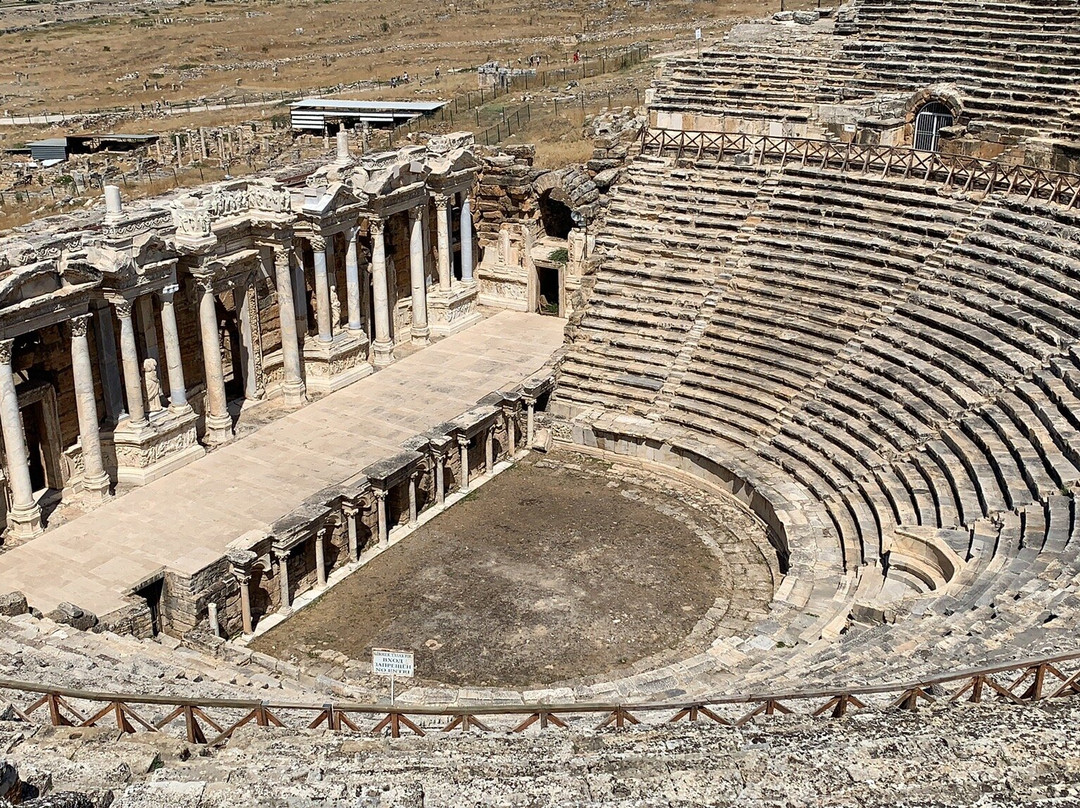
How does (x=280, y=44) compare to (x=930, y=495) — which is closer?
(x=930, y=495)

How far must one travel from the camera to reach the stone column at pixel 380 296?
28.8 meters

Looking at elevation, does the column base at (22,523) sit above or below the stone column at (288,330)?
below

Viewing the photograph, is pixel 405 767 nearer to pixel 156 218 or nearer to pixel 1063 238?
pixel 156 218

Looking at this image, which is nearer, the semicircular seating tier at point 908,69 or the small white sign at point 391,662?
the small white sign at point 391,662

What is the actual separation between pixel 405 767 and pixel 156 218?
52.8 ft

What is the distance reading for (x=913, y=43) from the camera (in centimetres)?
3162

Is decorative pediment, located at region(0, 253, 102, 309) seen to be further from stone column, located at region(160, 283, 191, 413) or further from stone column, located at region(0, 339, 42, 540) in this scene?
stone column, located at region(160, 283, 191, 413)

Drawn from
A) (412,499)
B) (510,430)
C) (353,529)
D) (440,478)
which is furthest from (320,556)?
(510,430)

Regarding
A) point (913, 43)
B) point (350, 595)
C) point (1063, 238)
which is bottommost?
point (350, 595)

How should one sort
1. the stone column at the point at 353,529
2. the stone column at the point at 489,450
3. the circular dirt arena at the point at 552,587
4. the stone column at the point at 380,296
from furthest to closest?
the stone column at the point at 380,296 < the stone column at the point at 489,450 < the stone column at the point at 353,529 < the circular dirt arena at the point at 552,587

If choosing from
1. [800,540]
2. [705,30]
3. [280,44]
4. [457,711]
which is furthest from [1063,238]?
[280,44]

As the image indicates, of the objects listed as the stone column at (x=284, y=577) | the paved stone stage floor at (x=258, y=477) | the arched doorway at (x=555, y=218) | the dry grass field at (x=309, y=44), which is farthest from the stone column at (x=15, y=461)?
the dry grass field at (x=309, y=44)

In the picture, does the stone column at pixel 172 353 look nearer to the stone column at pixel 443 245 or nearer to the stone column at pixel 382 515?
the stone column at pixel 382 515

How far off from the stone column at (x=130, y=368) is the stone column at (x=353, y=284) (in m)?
6.06
